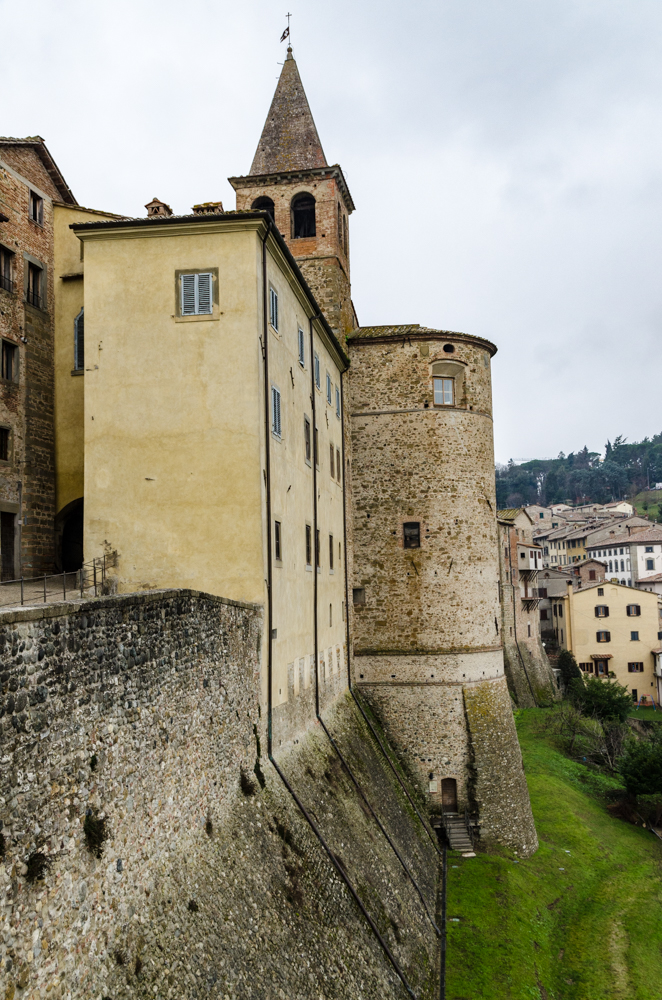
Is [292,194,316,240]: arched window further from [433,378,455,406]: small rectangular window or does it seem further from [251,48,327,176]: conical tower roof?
[433,378,455,406]: small rectangular window

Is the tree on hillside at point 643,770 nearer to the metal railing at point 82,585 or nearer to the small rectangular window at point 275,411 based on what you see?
the small rectangular window at point 275,411

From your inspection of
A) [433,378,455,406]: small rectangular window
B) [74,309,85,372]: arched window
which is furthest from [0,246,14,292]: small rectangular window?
[433,378,455,406]: small rectangular window

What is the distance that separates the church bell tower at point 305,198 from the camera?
30.2m

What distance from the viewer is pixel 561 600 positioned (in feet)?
228

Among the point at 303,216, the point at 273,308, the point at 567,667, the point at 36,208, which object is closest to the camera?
the point at 273,308

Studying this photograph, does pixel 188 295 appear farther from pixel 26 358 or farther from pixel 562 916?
pixel 562 916

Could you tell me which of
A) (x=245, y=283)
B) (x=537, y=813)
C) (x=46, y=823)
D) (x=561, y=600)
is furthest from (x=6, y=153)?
(x=561, y=600)

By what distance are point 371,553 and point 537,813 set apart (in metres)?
12.1

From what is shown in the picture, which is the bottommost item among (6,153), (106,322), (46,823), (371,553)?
(46,823)

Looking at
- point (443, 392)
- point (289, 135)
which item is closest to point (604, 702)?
point (443, 392)

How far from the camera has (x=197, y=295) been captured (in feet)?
55.1

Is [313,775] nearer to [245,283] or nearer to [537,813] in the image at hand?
Result: [245,283]

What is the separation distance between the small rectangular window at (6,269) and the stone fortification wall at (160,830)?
31.2 feet

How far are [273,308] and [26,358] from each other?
234 inches
